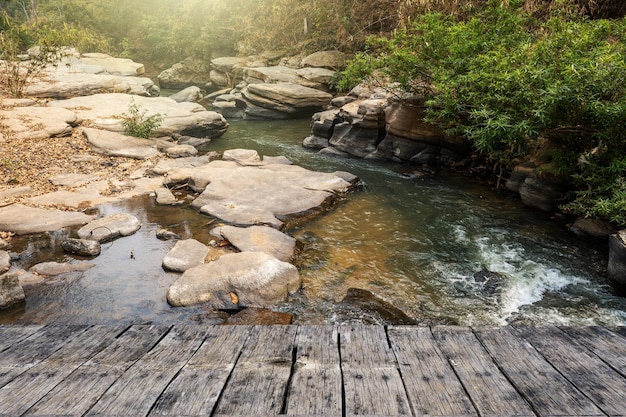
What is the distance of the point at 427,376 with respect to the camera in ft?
6.16

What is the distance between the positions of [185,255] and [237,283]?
3.44 feet

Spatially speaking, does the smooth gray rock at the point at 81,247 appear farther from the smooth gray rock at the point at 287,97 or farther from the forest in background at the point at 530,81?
the smooth gray rock at the point at 287,97

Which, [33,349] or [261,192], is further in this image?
[261,192]

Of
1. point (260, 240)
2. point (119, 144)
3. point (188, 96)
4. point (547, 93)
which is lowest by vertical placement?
point (260, 240)

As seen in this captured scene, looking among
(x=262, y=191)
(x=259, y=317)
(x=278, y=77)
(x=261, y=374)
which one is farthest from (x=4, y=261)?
(x=278, y=77)

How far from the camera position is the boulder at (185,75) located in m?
25.0

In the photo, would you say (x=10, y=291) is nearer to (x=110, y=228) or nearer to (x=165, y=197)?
(x=110, y=228)

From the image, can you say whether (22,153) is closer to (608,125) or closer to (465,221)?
(465,221)

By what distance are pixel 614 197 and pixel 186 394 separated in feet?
18.2

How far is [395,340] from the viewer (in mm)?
2211

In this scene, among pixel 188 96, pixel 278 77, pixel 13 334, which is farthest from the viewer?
pixel 188 96

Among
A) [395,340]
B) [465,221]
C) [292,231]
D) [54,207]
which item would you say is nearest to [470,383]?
[395,340]

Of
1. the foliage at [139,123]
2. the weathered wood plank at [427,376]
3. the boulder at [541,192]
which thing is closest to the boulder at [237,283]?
the weathered wood plank at [427,376]

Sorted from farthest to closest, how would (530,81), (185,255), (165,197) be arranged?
1. (165,197)
2. (530,81)
3. (185,255)
